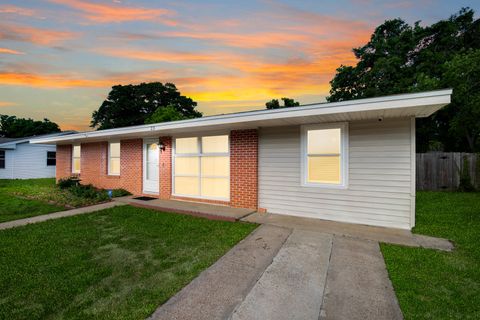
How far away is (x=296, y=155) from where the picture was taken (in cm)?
642

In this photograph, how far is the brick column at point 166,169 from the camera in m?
8.90

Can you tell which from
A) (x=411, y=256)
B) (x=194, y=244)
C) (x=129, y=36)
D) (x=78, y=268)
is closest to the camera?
(x=78, y=268)

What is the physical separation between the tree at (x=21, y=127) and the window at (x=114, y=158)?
36.9 meters

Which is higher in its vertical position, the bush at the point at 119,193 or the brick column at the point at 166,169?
the brick column at the point at 166,169

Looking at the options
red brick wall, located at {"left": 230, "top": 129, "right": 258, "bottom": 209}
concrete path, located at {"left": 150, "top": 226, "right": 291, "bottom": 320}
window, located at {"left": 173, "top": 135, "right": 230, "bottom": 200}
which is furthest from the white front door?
concrete path, located at {"left": 150, "top": 226, "right": 291, "bottom": 320}

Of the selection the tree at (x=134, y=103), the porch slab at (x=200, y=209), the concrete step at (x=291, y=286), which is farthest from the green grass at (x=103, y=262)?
the tree at (x=134, y=103)

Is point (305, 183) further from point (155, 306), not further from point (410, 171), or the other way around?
point (155, 306)

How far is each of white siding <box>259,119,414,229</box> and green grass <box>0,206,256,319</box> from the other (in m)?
1.72

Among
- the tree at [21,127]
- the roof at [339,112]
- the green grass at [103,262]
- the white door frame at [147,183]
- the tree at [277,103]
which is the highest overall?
the tree at [277,103]

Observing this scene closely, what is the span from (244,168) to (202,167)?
5.92 feet

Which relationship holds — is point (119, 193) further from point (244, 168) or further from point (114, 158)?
Answer: point (244, 168)

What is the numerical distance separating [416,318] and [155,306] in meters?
2.68

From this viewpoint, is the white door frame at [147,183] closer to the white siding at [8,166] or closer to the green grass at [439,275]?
the green grass at [439,275]

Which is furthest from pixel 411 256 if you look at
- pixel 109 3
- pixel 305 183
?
pixel 109 3
